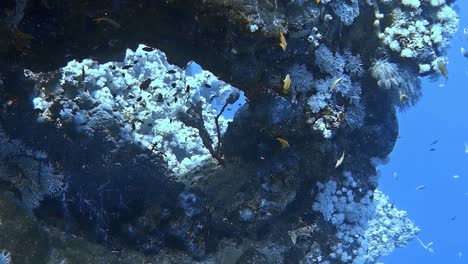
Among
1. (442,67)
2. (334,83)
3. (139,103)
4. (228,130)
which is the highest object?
(442,67)

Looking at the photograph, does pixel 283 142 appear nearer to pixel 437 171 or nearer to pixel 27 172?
Answer: pixel 27 172

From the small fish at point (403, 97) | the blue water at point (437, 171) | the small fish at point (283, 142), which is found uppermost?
the blue water at point (437, 171)

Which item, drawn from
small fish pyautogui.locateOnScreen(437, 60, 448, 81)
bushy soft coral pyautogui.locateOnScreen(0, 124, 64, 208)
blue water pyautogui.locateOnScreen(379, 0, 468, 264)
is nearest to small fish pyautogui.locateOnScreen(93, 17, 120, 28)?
bushy soft coral pyautogui.locateOnScreen(0, 124, 64, 208)

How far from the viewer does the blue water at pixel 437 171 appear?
266 feet

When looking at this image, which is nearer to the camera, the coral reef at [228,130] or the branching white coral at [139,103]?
the coral reef at [228,130]

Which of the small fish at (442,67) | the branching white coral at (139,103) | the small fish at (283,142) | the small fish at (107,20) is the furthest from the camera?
the small fish at (442,67)

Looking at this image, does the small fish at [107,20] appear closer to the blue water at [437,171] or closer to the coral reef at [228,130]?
the coral reef at [228,130]

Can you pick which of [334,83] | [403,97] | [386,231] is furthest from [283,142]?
[386,231]

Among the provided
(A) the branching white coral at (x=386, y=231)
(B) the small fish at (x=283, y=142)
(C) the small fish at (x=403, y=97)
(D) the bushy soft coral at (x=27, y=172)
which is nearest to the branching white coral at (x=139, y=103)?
(D) the bushy soft coral at (x=27, y=172)

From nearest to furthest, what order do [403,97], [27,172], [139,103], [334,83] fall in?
[27,172] < [334,83] < [403,97] < [139,103]

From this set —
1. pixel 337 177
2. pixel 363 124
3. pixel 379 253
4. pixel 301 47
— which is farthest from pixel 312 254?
pixel 379 253

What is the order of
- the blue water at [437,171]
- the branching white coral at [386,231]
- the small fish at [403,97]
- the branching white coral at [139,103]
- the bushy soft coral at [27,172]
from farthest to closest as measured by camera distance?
1. the blue water at [437,171]
2. the branching white coral at [386,231]
3. the small fish at [403,97]
4. the branching white coral at [139,103]
5. the bushy soft coral at [27,172]

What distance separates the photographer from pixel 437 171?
9712 centimetres

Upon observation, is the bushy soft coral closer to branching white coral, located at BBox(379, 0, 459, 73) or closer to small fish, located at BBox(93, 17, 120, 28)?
small fish, located at BBox(93, 17, 120, 28)
